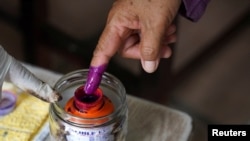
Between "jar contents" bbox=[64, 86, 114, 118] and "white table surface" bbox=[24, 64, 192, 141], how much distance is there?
0.09 metres

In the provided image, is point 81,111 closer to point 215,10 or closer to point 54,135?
point 54,135

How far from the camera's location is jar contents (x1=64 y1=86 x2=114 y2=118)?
542mm

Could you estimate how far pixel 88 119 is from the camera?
0.53 meters

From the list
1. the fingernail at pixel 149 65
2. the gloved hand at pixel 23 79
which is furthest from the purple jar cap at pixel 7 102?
the fingernail at pixel 149 65

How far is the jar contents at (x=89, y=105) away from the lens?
54cm

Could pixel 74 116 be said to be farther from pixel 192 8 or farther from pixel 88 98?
pixel 192 8

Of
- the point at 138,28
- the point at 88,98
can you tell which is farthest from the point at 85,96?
the point at 138,28

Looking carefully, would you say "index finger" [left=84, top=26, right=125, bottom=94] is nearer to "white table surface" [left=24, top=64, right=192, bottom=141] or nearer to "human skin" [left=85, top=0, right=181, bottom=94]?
"human skin" [left=85, top=0, right=181, bottom=94]

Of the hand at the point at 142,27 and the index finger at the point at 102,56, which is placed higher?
the hand at the point at 142,27

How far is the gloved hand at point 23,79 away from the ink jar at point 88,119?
0.04 ft

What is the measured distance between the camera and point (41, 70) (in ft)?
2.39

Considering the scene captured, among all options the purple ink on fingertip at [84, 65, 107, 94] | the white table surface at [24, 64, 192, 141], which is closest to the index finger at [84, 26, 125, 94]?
the purple ink on fingertip at [84, 65, 107, 94]

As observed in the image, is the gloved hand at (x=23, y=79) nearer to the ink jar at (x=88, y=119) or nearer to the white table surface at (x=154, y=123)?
the ink jar at (x=88, y=119)

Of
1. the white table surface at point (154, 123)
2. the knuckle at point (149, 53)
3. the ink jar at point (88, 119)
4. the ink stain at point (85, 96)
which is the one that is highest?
the knuckle at point (149, 53)
